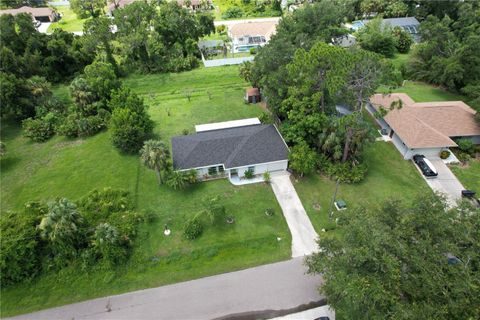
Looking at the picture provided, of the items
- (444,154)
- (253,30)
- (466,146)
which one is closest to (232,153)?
(444,154)

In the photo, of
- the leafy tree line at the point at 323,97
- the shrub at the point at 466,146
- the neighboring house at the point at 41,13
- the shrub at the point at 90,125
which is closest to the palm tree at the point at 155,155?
the leafy tree line at the point at 323,97

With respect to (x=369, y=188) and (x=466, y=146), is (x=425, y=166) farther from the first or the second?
(x=369, y=188)

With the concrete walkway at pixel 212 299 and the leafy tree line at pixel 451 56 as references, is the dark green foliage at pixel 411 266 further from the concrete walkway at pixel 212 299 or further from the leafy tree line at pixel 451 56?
the leafy tree line at pixel 451 56

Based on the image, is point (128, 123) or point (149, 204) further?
point (128, 123)

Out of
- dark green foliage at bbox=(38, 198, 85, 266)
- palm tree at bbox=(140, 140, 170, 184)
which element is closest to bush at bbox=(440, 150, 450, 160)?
palm tree at bbox=(140, 140, 170, 184)

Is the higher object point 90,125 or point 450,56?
point 450,56

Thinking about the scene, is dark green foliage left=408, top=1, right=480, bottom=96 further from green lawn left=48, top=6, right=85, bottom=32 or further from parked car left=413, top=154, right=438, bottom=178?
green lawn left=48, top=6, right=85, bottom=32
